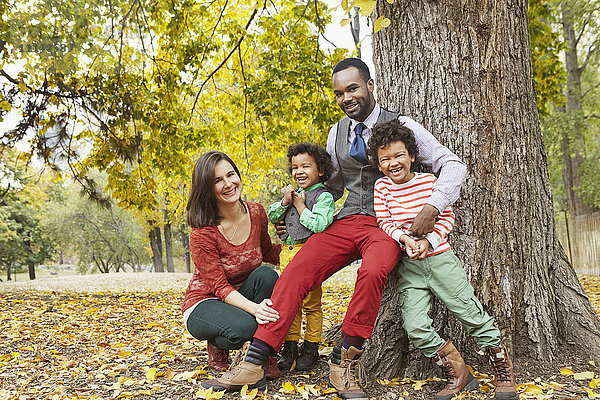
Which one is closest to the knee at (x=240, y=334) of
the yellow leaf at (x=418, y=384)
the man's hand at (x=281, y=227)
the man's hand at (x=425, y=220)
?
the man's hand at (x=281, y=227)

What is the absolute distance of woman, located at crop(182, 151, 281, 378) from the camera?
10.4 ft

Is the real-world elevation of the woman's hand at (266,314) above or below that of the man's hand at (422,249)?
below

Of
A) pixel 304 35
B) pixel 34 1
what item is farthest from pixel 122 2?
pixel 304 35

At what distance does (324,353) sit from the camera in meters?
3.73

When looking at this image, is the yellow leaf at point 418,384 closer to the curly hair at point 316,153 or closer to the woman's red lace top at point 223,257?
the woman's red lace top at point 223,257

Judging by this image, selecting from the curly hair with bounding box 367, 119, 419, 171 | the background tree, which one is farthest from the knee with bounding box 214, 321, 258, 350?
the background tree

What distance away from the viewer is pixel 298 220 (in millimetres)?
3365

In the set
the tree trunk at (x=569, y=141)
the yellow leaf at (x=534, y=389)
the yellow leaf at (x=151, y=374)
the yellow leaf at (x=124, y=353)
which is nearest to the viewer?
the yellow leaf at (x=534, y=389)

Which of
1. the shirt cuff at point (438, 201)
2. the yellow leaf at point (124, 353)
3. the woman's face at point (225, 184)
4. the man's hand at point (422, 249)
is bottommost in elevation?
the yellow leaf at point (124, 353)

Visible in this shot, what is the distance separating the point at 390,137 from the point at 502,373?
1.48 m

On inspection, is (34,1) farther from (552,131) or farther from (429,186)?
(552,131)

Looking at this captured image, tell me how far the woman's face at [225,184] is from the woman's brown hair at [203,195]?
1.2 inches

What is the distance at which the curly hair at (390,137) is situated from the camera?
114 inches

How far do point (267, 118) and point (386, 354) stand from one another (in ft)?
19.7
